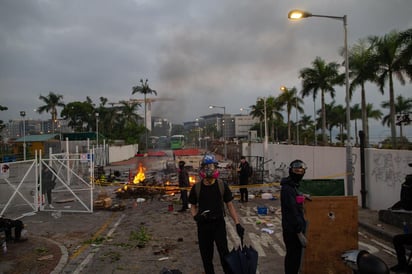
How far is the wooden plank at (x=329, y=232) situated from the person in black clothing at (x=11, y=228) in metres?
6.65

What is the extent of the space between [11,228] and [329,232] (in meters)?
7.34

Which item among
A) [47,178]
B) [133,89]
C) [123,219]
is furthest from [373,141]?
[133,89]

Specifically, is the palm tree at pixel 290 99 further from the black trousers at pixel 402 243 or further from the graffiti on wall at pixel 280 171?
the black trousers at pixel 402 243

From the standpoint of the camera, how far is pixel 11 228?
8.04 m

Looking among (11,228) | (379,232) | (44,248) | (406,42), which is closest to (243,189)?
(379,232)

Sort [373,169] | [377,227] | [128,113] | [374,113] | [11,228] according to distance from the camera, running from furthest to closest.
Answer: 1. [128,113]
2. [374,113]
3. [373,169]
4. [377,227]
5. [11,228]

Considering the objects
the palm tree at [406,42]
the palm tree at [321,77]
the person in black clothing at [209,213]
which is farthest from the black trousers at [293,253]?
the palm tree at [321,77]

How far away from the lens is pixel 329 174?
50.1 ft

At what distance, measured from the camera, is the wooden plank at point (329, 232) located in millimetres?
5295

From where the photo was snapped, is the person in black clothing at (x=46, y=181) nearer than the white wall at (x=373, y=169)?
No

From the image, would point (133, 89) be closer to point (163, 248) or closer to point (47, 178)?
point (47, 178)

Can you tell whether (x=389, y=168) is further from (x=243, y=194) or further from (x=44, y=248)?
(x=44, y=248)

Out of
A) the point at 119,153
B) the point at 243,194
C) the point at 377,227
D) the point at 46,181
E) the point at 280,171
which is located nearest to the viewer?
the point at 377,227

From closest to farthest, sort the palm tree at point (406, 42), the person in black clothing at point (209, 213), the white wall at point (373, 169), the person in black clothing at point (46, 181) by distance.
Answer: the person in black clothing at point (209, 213) → the white wall at point (373, 169) → the person in black clothing at point (46, 181) → the palm tree at point (406, 42)
